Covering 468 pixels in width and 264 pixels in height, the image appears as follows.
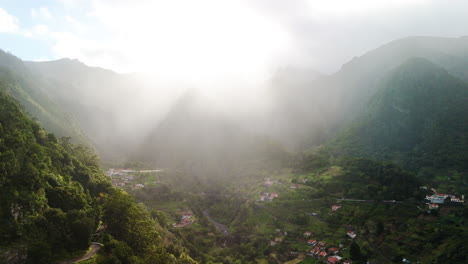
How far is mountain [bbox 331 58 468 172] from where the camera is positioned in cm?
10631

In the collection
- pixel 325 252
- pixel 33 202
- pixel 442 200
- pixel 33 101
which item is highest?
pixel 33 101

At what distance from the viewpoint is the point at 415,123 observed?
133 metres

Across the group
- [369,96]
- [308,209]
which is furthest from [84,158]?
[369,96]

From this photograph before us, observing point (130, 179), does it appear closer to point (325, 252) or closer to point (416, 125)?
point (325, 252)

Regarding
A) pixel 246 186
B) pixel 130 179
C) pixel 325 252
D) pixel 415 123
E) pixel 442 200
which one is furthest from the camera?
pixel 415 123

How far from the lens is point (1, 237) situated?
79.5 ft

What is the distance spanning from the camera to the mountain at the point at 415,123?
106 m

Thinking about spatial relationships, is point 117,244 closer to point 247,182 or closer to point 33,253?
point 33,253

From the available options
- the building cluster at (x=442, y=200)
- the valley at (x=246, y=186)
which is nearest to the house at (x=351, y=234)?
the valley at (x=246, y=186)

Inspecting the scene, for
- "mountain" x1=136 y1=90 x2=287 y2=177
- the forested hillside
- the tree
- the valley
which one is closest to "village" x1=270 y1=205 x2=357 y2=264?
the valley

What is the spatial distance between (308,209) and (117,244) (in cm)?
6494

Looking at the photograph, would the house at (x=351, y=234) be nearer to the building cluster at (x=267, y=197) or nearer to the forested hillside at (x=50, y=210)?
the building cluster at (x=267, y=197)

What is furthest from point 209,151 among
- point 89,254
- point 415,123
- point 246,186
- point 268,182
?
point 89,254

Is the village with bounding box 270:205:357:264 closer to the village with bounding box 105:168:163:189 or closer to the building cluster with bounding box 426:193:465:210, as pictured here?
the building cluster with bounding box 426:193:465:210
